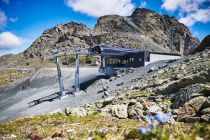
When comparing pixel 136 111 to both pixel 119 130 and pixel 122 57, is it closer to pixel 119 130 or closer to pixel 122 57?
pixel 119 130

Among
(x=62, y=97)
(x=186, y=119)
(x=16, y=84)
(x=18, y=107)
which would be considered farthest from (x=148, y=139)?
(x=16, y=84)

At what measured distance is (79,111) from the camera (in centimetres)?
2009

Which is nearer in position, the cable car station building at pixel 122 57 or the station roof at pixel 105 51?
the cable car station building at pixel 122 57

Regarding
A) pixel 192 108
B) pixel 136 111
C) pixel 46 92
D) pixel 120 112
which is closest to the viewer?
pixel 192 108

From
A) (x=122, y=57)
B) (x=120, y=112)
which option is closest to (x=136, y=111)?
(x=120, y=112)

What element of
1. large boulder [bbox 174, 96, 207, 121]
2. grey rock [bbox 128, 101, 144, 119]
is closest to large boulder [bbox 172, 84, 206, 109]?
large boulder [bbox 174, 96, 207, 121]

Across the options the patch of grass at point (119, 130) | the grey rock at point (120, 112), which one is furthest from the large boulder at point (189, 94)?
the patch of grass at point (119, 130)

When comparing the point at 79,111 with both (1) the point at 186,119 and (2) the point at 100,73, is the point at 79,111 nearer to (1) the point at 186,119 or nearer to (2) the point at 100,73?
(1) the point at 186,119

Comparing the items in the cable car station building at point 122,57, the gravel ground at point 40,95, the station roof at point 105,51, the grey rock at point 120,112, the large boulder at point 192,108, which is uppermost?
the station roof at point 105,51

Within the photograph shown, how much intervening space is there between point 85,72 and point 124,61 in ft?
45.3

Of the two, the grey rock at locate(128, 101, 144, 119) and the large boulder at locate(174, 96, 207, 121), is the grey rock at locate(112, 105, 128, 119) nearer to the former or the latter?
the grey rock at locate(128, 101, 144, 119)

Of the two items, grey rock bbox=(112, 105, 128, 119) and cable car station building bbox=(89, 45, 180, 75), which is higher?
cable car station building bbox=(89, 45, 180, 75)

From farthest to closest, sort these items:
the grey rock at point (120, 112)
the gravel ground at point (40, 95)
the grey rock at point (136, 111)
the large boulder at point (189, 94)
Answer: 1. the gravel ground at point (40, 95)
2. the grey rock at point (120, 112)
3. the large boulder at point (189, 94)
4. the grey rock at point (136, 111)

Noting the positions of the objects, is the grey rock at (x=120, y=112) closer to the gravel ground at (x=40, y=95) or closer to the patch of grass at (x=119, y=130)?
the patch of grass at (x=119, y=130)
